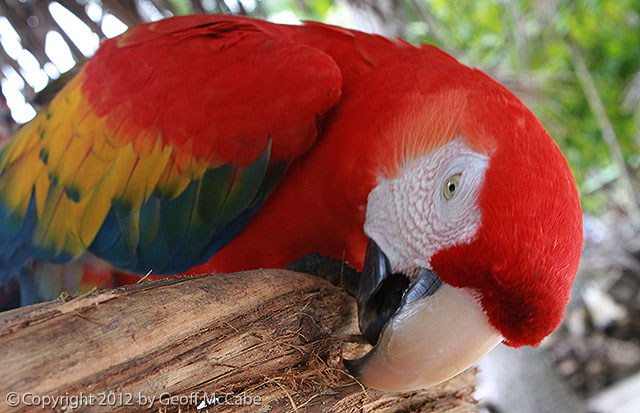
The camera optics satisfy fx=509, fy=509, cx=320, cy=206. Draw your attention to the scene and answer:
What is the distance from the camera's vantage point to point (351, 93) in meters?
1.15

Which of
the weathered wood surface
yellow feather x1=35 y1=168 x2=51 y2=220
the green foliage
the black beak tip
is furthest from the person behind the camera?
the green foliage

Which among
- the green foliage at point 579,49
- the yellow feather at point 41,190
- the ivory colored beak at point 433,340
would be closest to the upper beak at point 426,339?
the ivory colored beak at point 433,340

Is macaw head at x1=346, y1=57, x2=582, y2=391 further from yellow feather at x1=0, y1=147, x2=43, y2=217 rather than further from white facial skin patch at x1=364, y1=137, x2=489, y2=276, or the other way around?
yellow feather at x1=0, y1=147, x2=43, y2=217

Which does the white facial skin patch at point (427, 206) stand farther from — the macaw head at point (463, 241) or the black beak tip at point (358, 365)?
the black beak tip at point (358, 365)

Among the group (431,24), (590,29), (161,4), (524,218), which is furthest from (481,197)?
(590,29)

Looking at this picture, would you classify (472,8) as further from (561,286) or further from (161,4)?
(561,286)

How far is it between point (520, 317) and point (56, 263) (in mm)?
1045

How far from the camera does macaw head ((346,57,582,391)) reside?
2.54ft

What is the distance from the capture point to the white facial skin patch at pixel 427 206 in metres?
0.85

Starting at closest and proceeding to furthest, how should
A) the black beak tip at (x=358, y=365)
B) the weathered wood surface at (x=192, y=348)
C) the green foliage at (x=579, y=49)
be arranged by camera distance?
the weathered wood surface at (x=192, y=348) → the black beak tip at (x=358, y=365) → the green foliage at (x=579, y=49)

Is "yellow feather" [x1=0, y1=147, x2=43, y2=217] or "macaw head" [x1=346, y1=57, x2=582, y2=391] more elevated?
"yellow feather" [x1=0, y1=147, x2=43, y2=217]

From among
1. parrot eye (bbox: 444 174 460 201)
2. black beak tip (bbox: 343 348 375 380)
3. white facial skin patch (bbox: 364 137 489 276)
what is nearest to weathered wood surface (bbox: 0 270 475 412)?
black beak tip (bbox: 343 348 375 380)

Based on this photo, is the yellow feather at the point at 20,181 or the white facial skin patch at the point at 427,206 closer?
the white facial skin patch at the point at 427,206

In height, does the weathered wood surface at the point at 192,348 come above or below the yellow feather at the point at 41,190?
below
